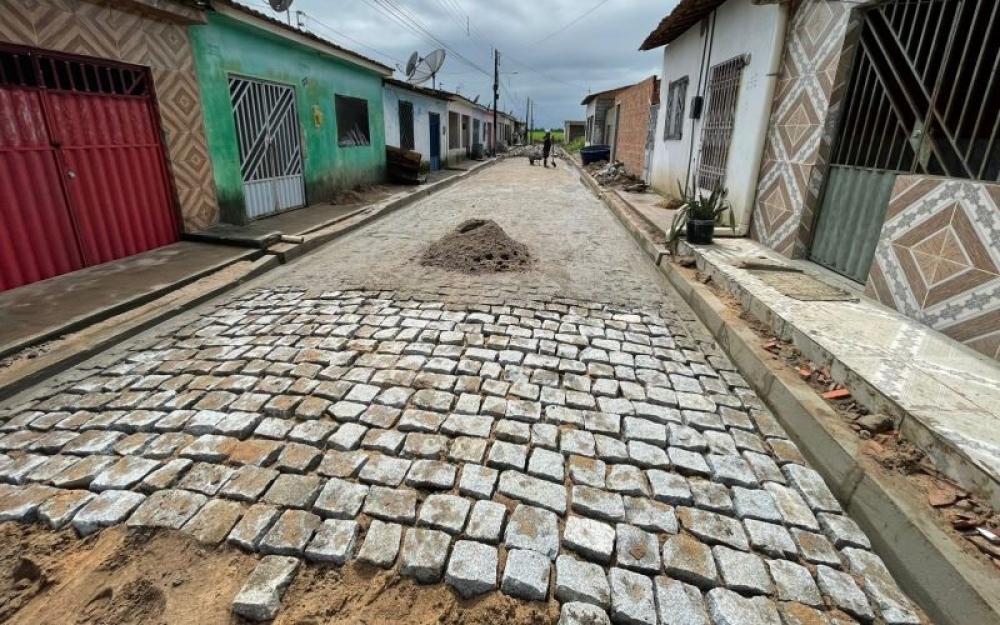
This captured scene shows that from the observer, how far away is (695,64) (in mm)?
10797

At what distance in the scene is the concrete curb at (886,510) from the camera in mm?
1941

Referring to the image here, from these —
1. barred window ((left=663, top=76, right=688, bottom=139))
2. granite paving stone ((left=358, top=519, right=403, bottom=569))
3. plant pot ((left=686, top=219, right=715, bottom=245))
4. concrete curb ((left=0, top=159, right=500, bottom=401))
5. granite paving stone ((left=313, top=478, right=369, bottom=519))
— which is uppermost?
barred window ((left=663, top=76, right=688, bottom=139))

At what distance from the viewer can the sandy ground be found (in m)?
1.92

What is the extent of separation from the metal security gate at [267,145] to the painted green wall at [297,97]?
0.63 feet

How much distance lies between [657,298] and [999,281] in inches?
112

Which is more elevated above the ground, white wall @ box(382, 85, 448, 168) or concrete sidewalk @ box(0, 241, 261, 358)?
white wall @ box(382, 85, 448, 168)

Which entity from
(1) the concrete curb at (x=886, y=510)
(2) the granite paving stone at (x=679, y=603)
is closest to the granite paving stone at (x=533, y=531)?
(2) the granite paving stone at (x=679, y=603)

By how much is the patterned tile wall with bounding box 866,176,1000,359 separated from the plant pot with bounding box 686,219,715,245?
2.41m

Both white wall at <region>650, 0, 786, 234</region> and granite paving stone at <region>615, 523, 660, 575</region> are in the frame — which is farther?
white wall at <region>650, 0, 786, 234</region>

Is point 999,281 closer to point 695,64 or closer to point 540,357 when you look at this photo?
point 540,357

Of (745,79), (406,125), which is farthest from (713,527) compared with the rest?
(406,125)

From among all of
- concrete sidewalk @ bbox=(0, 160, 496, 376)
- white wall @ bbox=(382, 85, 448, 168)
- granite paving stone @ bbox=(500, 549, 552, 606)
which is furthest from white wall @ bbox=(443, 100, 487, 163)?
granite paving stone @ bbox=(500, 549, 552, 606)

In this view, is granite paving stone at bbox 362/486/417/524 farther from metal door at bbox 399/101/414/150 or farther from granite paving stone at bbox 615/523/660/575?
metal door at bbox 399/101/414/150

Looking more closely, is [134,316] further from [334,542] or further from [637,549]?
[637,549]
